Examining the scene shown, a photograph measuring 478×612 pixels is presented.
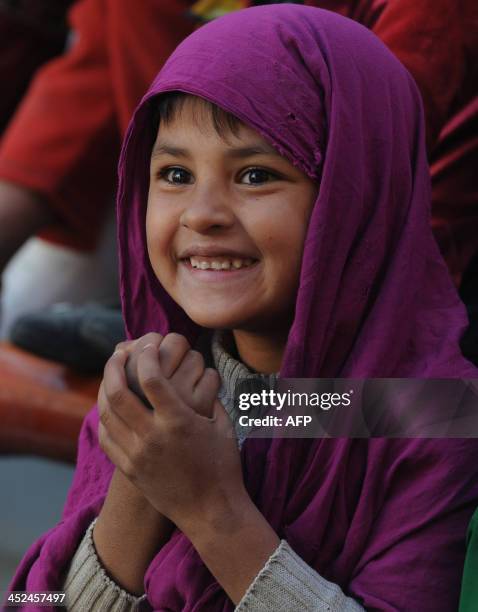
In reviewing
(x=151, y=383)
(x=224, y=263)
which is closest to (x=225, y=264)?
(x=224, y=263)

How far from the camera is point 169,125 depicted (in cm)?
138

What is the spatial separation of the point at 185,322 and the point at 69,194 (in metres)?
1.34

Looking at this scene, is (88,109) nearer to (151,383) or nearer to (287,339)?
(287,339)

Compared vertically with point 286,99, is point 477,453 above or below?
below

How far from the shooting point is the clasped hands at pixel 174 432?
1.23m

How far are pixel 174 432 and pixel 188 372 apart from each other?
2.9 inches

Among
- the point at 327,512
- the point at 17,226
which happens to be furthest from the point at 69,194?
the point at 327,512

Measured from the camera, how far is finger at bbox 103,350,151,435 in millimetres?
1236

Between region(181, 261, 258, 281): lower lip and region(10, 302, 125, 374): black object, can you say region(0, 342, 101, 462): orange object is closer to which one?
region(10, 302, 125, 374): black object

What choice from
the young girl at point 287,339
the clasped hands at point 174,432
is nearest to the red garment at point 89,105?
the young girl at point 287,339

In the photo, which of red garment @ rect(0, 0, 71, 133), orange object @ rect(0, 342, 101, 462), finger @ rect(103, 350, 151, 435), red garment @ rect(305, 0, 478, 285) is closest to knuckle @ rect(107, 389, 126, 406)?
finger @ rect(103, 350, 151, 435)

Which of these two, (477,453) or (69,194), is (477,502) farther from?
(69,194)
